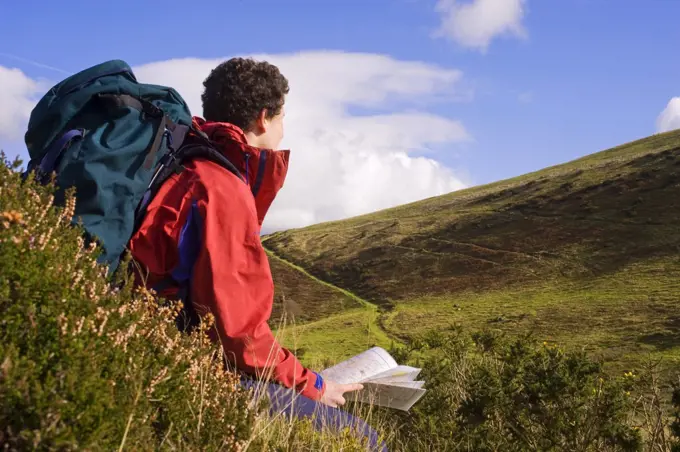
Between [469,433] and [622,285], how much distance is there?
135 ft

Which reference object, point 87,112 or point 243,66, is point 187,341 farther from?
point 243,66

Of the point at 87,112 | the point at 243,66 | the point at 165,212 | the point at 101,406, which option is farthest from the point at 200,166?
the point at 101,406

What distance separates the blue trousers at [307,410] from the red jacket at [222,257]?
0.05 metres

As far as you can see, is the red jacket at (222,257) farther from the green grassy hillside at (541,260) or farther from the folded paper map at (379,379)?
the green grassy hillside at (541,260)

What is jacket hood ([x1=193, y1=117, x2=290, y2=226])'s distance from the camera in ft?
11.4

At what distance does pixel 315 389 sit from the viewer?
10.9 ft

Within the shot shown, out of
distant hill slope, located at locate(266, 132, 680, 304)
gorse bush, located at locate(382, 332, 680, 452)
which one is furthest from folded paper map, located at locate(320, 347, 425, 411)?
distant hill slope, located at locate(266, 132, 680, 304)

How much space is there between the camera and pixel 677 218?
52.2 metres

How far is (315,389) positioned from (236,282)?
766 millimetres

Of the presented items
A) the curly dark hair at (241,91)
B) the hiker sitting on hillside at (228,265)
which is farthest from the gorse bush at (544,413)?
the curly dark hair at (241,91)

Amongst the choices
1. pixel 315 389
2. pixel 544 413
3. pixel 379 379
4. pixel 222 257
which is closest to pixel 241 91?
pixel 222 257

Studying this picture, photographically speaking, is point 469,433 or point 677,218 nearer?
point 469,433

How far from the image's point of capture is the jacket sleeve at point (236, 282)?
2.90 meters

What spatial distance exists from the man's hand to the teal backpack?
49.1 inches
